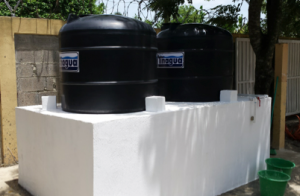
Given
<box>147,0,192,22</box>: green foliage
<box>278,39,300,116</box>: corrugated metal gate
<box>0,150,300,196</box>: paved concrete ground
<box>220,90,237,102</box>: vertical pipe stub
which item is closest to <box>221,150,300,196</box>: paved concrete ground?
<box>0,150,300,196</box>: paved concrete ground

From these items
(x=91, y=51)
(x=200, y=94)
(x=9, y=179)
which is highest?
(x=91, y=51)

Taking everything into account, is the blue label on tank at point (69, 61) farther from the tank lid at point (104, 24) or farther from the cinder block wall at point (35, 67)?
the cinder block wall at point (35, 67)

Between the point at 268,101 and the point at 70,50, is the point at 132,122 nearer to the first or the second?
the point at 70,50

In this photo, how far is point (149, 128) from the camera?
3.36 metres

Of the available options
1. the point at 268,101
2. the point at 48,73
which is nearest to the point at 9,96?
the point at 48,73

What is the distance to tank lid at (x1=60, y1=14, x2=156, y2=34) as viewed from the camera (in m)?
3.42

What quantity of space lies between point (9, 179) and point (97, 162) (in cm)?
242

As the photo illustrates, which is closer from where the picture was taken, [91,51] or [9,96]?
[91,51]

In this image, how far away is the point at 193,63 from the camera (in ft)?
14.5

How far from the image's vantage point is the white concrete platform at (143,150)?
3047 mm

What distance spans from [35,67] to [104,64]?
7.92 feet

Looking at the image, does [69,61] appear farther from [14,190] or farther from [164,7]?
[164,7]

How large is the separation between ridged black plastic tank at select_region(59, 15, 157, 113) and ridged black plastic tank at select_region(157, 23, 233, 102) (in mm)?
941

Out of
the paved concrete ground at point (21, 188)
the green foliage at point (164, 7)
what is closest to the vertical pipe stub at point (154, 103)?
the paved concrete ground at point (21, 188)
